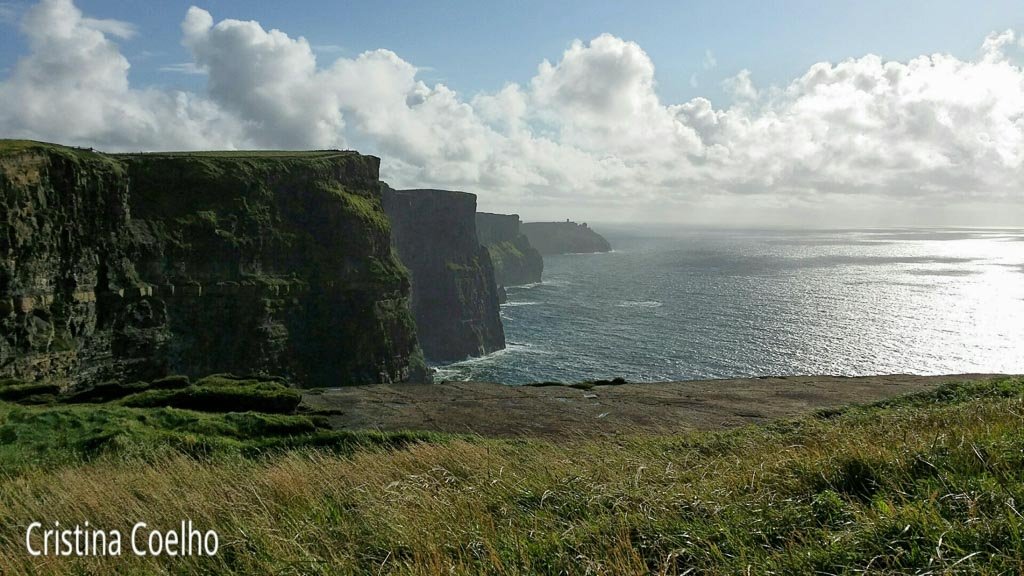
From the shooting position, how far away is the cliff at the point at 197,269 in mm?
41656

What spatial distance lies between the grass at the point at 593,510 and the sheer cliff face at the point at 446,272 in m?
105

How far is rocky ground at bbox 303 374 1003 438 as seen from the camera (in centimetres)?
1867

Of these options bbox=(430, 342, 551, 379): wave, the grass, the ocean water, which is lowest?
bbox=(430, 342, 551, 379): wave

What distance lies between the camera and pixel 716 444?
1171 cm

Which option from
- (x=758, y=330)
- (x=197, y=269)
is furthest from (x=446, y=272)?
(x=197, y=269)

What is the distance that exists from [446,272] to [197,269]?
71.0 m

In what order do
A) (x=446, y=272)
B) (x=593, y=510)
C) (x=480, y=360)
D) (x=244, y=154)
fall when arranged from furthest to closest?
1. (x=446, y=272)
2. (x=480, y=360)
3. (x=244, y=154)
4. (x=593, y=510)

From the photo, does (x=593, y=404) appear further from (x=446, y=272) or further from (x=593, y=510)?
(x=446, y=272)

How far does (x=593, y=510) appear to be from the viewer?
616cm

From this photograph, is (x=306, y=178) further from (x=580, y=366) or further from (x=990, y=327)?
(x=990, y=327)

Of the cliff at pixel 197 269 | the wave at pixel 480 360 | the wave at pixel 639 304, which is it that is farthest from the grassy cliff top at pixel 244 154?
the wave at pixel 639 304

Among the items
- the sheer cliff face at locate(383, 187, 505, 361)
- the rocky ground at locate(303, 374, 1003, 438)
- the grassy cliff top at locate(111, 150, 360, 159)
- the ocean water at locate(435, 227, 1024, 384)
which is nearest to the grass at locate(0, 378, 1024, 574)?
the rocky ground at locate(303, 374, 1003, 438)

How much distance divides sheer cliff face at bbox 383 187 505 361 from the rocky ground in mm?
87208

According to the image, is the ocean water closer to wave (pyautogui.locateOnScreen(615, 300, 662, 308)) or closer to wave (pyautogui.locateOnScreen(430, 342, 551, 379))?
wave (pyautogui.locateOnScreen(615, 300, 662, 308))
